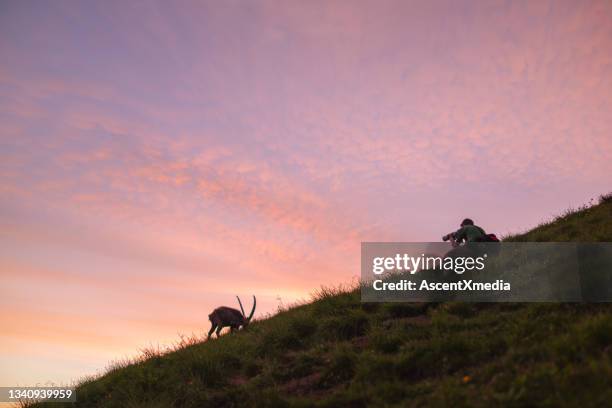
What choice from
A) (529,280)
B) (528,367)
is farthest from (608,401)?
(529,280)

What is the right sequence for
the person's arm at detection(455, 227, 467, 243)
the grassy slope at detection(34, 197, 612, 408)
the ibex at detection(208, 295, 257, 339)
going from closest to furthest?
the grassy slope at detection(34, 197, 612, 408)
the person's arm at detection(455, 227, 467, 243)
the ibex at detection(208, 295, 257, 339)

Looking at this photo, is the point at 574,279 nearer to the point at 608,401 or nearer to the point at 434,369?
the point at 434,369

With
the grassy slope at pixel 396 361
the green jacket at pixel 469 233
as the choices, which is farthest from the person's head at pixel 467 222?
the grassy slope at pixel 396 361

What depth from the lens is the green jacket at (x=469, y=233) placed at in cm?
1452

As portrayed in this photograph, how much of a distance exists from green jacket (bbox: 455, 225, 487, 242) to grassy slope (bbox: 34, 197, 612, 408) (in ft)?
8.95

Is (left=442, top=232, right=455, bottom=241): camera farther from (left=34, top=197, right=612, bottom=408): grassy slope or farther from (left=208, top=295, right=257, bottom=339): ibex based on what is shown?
(left=208, top=295, right=257, bottom=339): ibex

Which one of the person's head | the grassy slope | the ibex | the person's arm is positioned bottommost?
the grassy slope

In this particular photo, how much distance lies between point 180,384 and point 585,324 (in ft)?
28.8

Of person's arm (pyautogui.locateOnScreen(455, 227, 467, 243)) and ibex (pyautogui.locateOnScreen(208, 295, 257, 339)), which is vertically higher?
person's arm (pyautogui.locateOnScreen(455, 227, 467, 243))

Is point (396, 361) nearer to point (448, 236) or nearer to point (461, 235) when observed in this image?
point (461, 235)

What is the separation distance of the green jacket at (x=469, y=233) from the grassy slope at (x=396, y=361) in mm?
2728

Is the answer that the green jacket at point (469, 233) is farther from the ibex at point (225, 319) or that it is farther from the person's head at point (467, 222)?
→ the ibex at point (225, 319)

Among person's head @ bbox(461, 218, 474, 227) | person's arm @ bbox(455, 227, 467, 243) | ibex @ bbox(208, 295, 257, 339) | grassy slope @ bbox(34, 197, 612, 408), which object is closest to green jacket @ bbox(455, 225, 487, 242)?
person's arm @ bbox(455, 227, 467, 243)

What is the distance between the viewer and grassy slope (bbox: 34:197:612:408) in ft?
23.6
